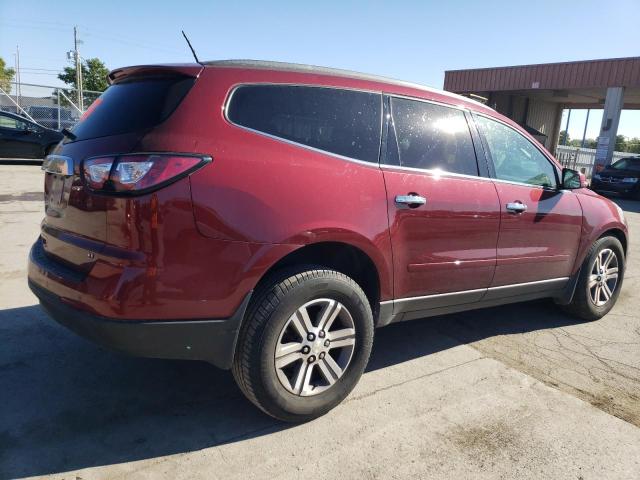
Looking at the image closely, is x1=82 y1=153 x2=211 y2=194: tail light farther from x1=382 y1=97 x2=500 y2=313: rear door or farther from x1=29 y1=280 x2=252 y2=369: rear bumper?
x1=382 y1=97 x2=500 y2=313: rear door

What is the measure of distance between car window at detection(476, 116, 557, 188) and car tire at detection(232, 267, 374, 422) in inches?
66.8

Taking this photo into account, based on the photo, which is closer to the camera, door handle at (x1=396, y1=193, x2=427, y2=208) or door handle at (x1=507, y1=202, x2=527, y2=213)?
door handle at (x1=396, y1=193, x2=427, y2=208)

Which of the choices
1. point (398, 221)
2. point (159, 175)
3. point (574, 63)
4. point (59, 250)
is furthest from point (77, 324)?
point (574, 63)

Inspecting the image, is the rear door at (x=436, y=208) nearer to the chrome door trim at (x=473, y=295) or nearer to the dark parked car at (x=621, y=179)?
the chrome door trim at (x=473, y=295)

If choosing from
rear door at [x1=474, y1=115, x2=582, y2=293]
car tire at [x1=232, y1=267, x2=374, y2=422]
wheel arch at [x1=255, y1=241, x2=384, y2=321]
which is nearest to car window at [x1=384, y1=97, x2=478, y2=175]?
rear door at [x1=474, y1=115, x2=582, y2=293]

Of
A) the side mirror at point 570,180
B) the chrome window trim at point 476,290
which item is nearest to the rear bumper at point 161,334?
the chrome window trim at point 476,290

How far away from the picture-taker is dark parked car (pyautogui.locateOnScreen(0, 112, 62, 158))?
47.1ft

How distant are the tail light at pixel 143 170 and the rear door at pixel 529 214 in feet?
7.57

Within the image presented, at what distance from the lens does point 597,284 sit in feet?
15.3

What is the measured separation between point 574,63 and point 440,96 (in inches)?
864

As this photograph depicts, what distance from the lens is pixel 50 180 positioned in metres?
2.83

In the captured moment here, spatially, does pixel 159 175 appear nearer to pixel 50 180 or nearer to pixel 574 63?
pixel 50 180

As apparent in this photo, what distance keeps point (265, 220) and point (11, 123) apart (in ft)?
49.5

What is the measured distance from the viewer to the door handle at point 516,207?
3.66 meters
